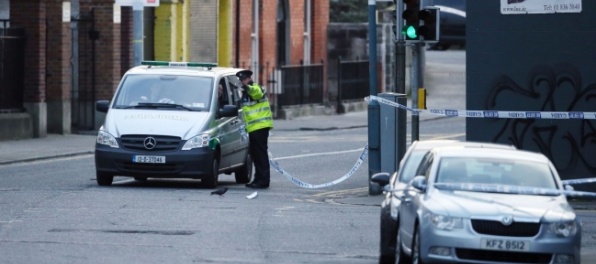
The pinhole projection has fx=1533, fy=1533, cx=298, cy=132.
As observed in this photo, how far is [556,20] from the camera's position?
794 inches

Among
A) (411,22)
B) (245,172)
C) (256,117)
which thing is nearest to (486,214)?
(411,22)

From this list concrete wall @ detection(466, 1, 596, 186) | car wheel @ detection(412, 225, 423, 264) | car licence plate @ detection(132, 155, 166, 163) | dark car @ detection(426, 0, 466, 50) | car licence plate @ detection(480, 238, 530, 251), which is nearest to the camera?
car licence plate @ detection(480, 238, 530, 251)

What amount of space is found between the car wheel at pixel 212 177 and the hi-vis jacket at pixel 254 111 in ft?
2.48

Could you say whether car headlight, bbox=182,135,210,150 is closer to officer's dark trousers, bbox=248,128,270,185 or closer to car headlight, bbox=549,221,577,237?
officer's dark trousers, bbox=248,128,270,185

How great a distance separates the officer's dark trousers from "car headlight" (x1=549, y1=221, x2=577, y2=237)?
10.2m

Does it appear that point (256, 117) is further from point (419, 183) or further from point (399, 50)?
point (419, 183)

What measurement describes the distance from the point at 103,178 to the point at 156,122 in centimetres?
109

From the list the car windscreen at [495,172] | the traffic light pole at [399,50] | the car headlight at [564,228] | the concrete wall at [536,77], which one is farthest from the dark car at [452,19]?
the car headlight at [564,228]

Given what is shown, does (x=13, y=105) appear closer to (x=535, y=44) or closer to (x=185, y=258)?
(x=535, y=44)

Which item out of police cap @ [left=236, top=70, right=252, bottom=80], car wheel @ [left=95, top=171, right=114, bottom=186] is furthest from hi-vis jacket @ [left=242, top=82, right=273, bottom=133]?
car wheel @ [left=95, top=171, right=114, bottom=186]

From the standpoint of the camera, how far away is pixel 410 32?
20.7 m

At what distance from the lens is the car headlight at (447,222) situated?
12109mm

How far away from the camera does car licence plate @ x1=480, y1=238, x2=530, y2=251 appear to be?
39.4ft

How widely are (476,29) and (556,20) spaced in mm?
1088
